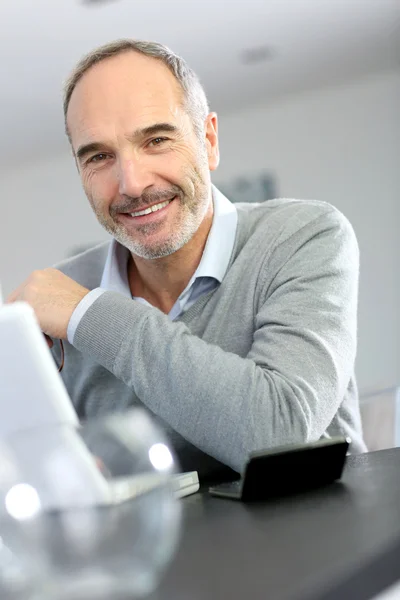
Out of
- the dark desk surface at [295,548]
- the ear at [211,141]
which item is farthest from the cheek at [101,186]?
the dark desk surface at [295,548]

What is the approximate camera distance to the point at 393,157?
240 inches

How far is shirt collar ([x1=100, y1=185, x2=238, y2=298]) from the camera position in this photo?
146 cm

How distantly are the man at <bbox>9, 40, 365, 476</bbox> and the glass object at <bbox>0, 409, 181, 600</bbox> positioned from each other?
1.73 feet

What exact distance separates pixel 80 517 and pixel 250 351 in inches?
29.9

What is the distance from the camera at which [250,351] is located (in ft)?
4.08

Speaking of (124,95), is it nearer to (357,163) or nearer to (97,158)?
(97,158)

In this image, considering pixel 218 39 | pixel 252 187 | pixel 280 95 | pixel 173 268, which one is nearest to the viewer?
pixel 173 268

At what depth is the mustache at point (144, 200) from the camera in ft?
4.88

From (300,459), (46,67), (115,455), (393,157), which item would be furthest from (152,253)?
(393,157)

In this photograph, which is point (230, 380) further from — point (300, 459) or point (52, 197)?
point (52, 197)

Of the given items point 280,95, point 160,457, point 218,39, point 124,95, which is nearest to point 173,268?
point 124,95

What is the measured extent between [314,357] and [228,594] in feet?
2.27

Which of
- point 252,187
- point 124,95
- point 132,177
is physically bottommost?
point 252,187

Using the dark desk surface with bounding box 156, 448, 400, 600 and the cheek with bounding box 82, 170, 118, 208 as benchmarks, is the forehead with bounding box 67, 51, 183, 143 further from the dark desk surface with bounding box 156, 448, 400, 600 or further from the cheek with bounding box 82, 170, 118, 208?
the dark desk surface with bounding box 156, 448, 400, 600
